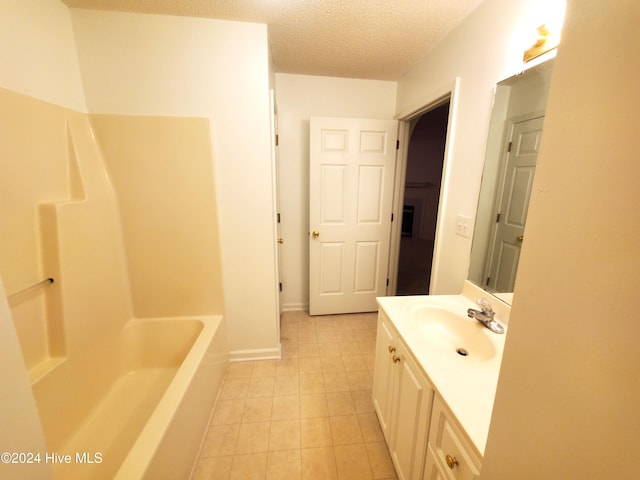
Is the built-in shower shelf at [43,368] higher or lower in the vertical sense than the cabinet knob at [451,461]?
lower

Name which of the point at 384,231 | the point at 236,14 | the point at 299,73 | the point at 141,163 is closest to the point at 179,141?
the point at 141,163

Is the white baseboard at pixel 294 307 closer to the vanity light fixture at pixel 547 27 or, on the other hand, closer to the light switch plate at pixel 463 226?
the light switch plate at pixel 463 226

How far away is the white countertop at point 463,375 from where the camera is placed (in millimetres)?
689

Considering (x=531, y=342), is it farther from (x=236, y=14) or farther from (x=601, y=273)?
(x=236, y=14)

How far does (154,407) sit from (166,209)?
1.20 metres

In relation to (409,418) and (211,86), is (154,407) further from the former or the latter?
(211,86)

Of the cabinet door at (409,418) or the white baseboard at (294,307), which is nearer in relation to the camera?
the cabinet door at (409,418)

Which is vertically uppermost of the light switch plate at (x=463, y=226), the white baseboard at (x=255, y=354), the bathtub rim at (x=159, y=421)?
the light switch plate at (x=463, y=226)

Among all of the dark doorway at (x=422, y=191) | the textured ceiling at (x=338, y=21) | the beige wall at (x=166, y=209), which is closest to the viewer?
the textured ceiling at (x=338, y=21)

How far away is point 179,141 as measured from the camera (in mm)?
1583

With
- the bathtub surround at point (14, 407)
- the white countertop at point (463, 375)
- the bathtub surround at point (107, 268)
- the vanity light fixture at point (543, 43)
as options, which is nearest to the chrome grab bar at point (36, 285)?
the bathtub surround at point (107, 268)

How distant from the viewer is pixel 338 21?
1.50 metres

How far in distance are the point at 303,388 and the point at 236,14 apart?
7.79 feet

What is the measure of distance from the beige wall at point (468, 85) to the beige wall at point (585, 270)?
1068mm
